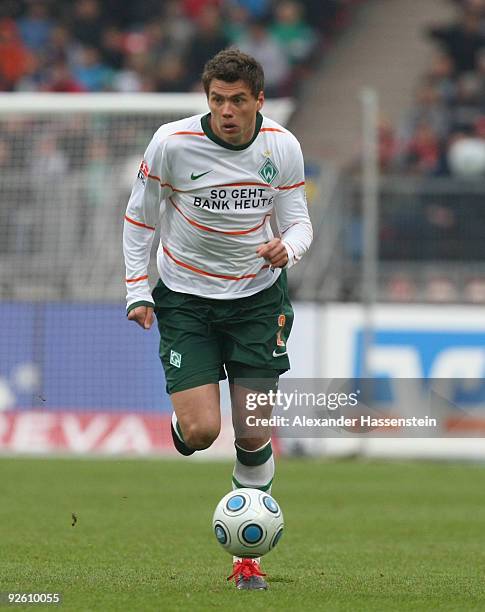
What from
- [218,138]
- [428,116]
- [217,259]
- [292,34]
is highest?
[218,138]

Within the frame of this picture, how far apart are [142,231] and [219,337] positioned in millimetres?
634

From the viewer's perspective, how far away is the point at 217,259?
6.88 metres

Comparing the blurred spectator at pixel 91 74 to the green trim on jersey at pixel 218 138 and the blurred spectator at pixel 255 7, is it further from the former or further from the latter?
the green trim on jersey at pixel 218 138

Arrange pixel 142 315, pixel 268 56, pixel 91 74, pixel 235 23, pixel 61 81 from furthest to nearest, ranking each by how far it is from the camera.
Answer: pixel 235 23
pixel 268 56
pixel 91 74
pixel 61 81
pixel 142 315

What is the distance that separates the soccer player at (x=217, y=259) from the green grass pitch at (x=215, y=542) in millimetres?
625

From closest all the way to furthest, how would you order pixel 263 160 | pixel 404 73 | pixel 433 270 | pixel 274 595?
1. pixel 274 595
2. pixel 263 160
3. pixel 433 270
4. pixel 404 73

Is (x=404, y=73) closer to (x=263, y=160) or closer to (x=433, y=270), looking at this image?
(x=433, y=270)

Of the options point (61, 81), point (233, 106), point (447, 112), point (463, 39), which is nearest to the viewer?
point (233, 106)

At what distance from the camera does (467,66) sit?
19578 millimetres

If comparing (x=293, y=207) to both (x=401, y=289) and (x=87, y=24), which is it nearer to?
(x=401, y=289)

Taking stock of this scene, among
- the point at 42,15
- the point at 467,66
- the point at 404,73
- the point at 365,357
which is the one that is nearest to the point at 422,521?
the point at 365,357

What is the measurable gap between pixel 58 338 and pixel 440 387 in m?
4.18

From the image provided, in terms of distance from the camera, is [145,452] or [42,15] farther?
[42,15]

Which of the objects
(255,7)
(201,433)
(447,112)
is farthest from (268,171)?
(255,7)
